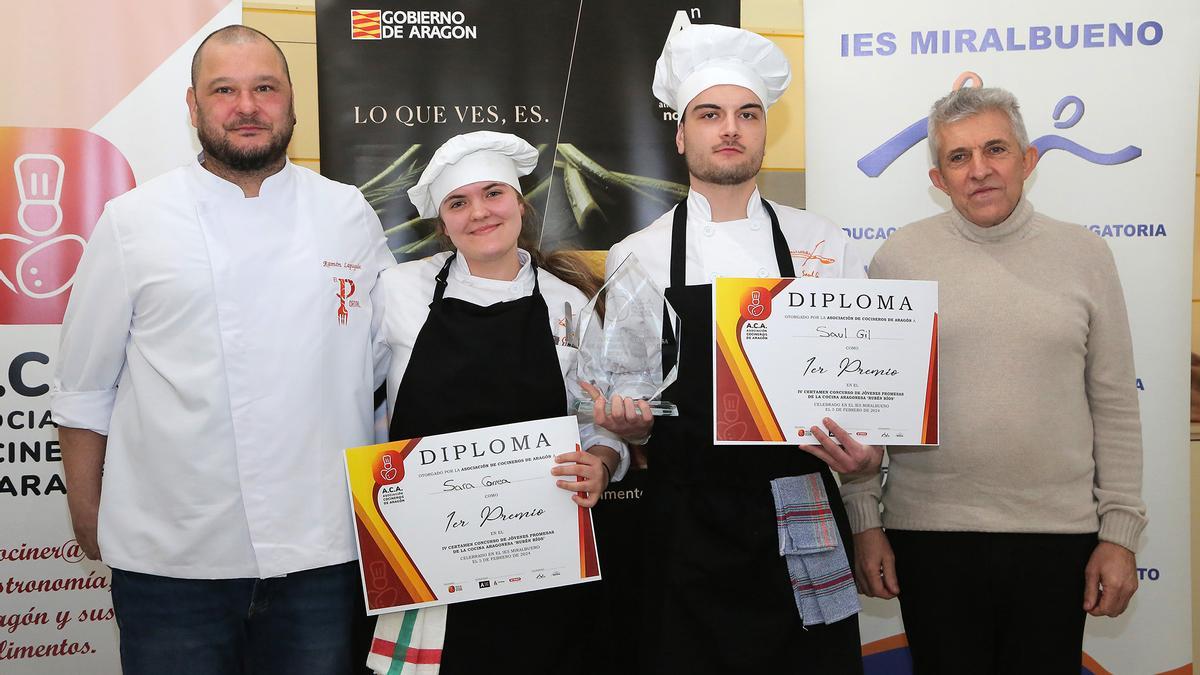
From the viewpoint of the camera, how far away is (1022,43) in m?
3.29

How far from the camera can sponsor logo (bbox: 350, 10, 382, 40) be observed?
10.4 feet

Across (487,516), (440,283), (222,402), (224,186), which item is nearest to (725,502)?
(487,516)

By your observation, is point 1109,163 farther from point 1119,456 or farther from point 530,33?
point 530,33

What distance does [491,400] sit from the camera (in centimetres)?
226

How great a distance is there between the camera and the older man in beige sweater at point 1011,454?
2340 mm

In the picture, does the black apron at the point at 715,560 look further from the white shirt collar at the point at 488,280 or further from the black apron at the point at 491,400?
the white shirt collar at the point at 488,280

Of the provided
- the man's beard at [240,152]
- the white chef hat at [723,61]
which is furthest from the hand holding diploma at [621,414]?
the man's beard at [240,152]

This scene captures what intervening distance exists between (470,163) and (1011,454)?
1.64 meters

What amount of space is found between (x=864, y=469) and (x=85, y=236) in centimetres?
273

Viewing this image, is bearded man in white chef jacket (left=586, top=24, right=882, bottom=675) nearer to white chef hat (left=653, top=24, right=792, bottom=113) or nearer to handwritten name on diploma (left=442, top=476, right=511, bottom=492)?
white chef hat (left=653, top=24, right=792, bottom=113)

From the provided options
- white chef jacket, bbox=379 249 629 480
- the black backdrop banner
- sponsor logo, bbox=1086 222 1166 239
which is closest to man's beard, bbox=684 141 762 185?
white chef jacket, bbox=379 249 629 480

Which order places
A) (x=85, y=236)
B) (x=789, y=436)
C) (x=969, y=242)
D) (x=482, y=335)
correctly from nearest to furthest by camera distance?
(x=789, y=436)
(x=482, y=335)
(x=969, y=242)
(x=85, y=236)

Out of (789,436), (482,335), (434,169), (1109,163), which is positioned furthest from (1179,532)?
(434,169)

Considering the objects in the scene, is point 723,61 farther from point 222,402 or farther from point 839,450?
point 222,402
